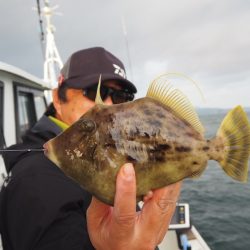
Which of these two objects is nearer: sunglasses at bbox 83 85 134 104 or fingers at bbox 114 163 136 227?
fingers at bbox 114 163 136 227

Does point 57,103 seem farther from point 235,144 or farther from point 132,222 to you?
point 235,144

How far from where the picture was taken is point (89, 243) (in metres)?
2.32

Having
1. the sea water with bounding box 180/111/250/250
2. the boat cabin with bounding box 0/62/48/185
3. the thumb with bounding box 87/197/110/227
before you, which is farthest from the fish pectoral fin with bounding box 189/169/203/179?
the sea water with bounding box 180/111/250/250

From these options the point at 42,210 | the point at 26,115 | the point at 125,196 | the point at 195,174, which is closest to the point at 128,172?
the point at 125,196

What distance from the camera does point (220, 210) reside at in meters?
14.3

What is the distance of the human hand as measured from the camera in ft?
6.07

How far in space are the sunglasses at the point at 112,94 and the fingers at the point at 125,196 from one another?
164cm

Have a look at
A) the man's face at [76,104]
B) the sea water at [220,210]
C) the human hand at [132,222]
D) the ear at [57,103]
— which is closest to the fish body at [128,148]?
the human hand at [132,222]

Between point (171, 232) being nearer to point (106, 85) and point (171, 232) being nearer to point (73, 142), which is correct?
point (106, 85)

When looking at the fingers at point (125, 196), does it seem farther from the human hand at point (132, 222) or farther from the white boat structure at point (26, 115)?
the white boat structure at point (26, 115)

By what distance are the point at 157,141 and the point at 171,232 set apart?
6692 millimetres

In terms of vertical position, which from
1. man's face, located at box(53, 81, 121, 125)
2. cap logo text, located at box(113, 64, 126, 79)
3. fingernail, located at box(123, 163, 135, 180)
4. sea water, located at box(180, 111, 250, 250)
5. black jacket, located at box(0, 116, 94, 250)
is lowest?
sea water, located at box(180, 111, 250, 250)

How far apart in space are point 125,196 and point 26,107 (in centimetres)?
634

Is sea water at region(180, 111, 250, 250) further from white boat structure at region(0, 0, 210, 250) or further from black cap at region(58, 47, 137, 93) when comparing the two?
black cap at region(58, 47, 137, 93)
